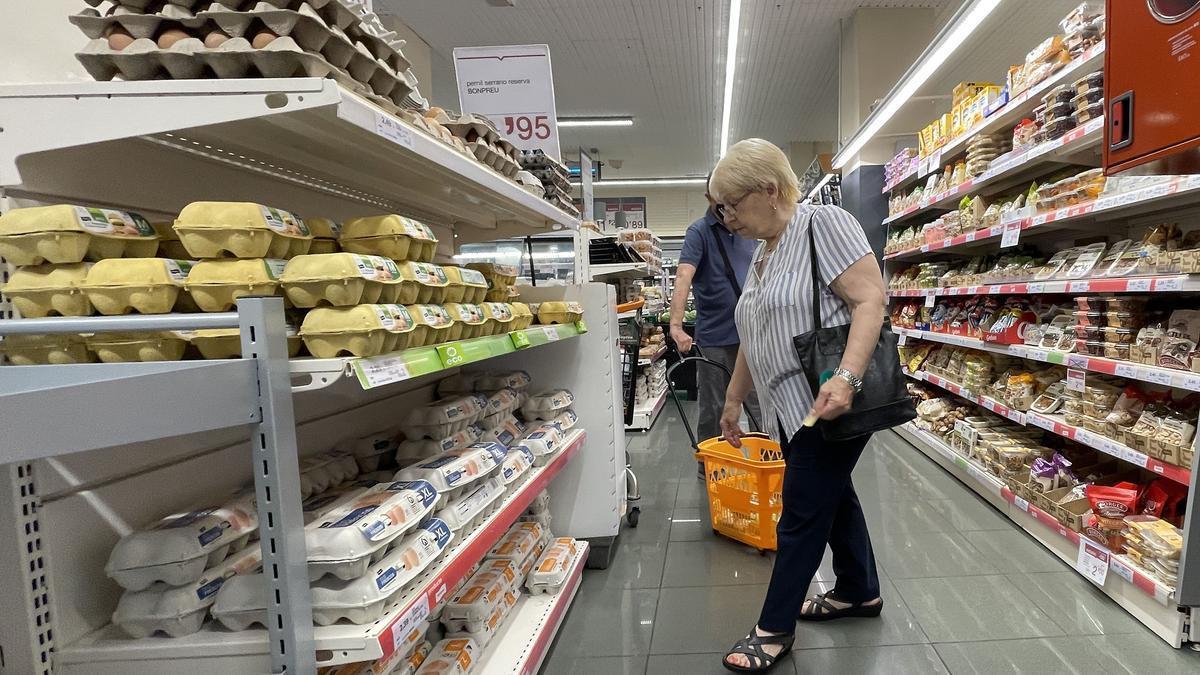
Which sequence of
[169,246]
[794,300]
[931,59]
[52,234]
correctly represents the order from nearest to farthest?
[52,234] → [169,246] → [794,300] → [931,59]

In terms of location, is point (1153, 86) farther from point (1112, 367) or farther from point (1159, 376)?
point (1112, 367)

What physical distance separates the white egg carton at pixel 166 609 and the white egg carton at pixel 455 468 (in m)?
0.48

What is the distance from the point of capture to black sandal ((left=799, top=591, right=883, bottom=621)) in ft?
7.49

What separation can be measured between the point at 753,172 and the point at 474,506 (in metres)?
1.28

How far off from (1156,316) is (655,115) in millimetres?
8701

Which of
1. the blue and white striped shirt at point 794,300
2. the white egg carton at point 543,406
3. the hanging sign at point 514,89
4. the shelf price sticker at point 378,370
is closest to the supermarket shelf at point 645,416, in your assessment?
the hanging sign at point 514,89

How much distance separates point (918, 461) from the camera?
14.1 ft

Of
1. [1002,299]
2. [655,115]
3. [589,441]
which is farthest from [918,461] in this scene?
[655,115]

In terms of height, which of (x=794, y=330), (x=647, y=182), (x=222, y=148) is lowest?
(x=794, y=330)

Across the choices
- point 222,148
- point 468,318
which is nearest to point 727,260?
point 468,318

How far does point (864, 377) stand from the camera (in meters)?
1.76

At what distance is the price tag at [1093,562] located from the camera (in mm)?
2311

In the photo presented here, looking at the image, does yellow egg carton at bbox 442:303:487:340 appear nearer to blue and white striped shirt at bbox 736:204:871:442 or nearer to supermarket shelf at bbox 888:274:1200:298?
blue and white striped shirt at bbox 736:204:871:442

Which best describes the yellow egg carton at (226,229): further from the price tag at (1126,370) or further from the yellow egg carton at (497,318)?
the price tag at (1126,370)
